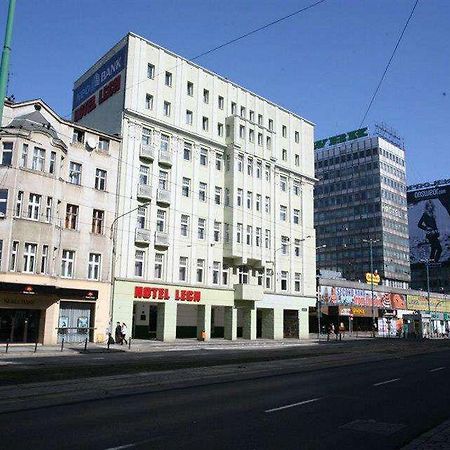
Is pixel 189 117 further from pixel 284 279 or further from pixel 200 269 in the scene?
pixel 284 279

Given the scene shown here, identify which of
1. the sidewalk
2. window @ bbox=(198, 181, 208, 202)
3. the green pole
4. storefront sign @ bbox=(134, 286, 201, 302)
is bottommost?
the sidewalk

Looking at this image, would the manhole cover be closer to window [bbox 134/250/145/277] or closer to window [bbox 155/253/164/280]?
window [bbox 134/250/145/277]

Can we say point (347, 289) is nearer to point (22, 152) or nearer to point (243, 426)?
point (22, 152)

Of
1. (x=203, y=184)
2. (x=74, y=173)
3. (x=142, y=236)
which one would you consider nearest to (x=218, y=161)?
(x=203, y=184)

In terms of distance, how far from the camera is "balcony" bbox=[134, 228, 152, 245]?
4562 centimetres

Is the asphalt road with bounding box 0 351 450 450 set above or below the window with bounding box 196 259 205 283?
below

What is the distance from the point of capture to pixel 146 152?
155 ft

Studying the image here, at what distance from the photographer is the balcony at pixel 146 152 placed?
47.0m

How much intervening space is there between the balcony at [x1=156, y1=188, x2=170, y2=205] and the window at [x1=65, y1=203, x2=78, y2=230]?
8.42 meters

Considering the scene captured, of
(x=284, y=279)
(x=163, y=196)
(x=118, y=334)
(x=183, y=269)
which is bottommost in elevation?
(x=118, y=334)

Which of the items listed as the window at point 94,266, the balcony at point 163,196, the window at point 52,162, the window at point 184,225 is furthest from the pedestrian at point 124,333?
Result: the window at point 52,162

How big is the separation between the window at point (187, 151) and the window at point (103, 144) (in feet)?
28.8

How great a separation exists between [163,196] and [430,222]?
120763 mm

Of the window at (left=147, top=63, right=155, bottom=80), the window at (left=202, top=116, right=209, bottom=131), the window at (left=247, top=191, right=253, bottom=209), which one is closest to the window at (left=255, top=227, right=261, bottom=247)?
the window at (left=247, top=191, right=253, bottom=209)
